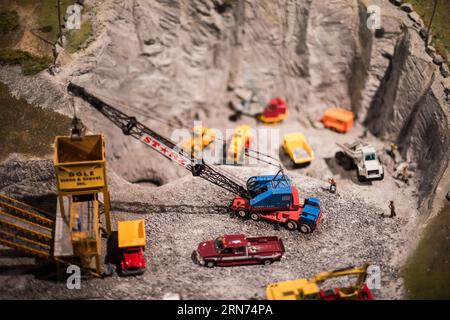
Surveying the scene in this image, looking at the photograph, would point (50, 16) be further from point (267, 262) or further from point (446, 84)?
point (446, 84)

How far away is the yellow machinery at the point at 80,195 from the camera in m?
35.8

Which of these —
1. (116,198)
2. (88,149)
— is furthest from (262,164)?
(88,149)

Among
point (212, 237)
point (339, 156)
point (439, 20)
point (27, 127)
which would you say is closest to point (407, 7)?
point (439, 20)

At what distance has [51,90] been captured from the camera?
1817 inches

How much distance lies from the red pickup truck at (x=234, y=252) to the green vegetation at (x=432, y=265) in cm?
805

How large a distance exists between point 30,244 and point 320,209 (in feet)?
62.1

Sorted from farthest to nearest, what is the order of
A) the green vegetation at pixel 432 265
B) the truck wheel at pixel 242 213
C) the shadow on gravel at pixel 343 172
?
the shadow on gravel at pixel 343 172
the truck wheel at pixel 242 213
the green vegetation at pixel 432 265

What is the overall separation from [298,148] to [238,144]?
4.90 m

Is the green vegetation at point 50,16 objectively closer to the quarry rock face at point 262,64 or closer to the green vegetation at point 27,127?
the quarry rock face at point 262,64

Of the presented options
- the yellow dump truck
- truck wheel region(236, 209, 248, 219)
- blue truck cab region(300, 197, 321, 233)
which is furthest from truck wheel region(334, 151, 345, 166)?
the yellow dump truck

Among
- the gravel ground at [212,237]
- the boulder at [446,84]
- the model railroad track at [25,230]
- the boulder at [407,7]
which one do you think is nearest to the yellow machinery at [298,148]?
the gravel ground at [212,237]

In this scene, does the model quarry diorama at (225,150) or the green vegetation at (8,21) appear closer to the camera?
the model quarry diorama at (225,150)

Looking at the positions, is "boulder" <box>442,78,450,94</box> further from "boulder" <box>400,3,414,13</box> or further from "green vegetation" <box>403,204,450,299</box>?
"green vegetation" <box>403,204,450,299</box>

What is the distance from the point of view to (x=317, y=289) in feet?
114
